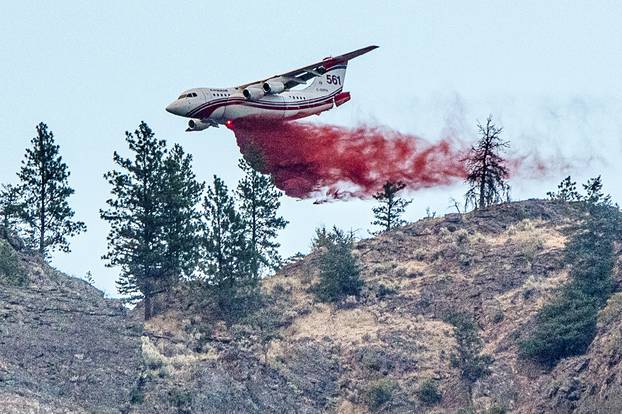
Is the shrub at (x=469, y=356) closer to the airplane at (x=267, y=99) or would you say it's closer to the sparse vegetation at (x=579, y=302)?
the sparse vegetation at (x=579, y=302)

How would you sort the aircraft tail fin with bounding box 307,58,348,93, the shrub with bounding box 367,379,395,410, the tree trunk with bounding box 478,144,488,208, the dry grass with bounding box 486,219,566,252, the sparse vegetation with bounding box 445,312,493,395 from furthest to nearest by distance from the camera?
1. the tree trunk with bounding box 478,144,488,208
2. the aircraft tail fin with bounding box 307,58,348,93
3. the dry grass with bounding box 486,219,566,252
4. the sparse vegetation with bounding box 445,312,493,395
5. the shrub with bounding box 367,379,395,410

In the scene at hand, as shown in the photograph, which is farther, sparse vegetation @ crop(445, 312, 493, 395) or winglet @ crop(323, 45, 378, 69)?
winglet @ crop(323, 45, 378, 69)

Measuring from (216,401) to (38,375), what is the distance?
7789 millimetres

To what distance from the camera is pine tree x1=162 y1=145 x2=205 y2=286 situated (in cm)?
8556

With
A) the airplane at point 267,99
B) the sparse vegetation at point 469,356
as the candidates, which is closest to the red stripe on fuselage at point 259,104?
the airplane at point 267,99

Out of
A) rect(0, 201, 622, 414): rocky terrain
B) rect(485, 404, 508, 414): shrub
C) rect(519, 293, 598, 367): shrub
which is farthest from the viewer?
rect(519, 293, 598, 367): shrub

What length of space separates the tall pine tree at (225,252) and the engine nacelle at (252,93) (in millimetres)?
5256

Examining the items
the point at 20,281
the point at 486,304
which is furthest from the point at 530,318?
the point at 20,281

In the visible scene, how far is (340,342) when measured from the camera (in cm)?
8256

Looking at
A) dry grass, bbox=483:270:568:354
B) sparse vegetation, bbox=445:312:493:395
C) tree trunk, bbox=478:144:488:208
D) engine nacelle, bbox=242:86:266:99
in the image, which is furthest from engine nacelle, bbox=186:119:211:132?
tree trunk, bbox=478:144:488:208

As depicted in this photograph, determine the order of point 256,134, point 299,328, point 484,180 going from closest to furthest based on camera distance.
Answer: point 299,328 → point 256,134 → point 484,180

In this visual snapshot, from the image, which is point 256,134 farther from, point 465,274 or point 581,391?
point 581,391

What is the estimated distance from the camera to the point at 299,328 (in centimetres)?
8506

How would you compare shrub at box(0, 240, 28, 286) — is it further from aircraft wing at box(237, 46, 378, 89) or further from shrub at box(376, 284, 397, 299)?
shrub at box(376, 284, 397, 299)
